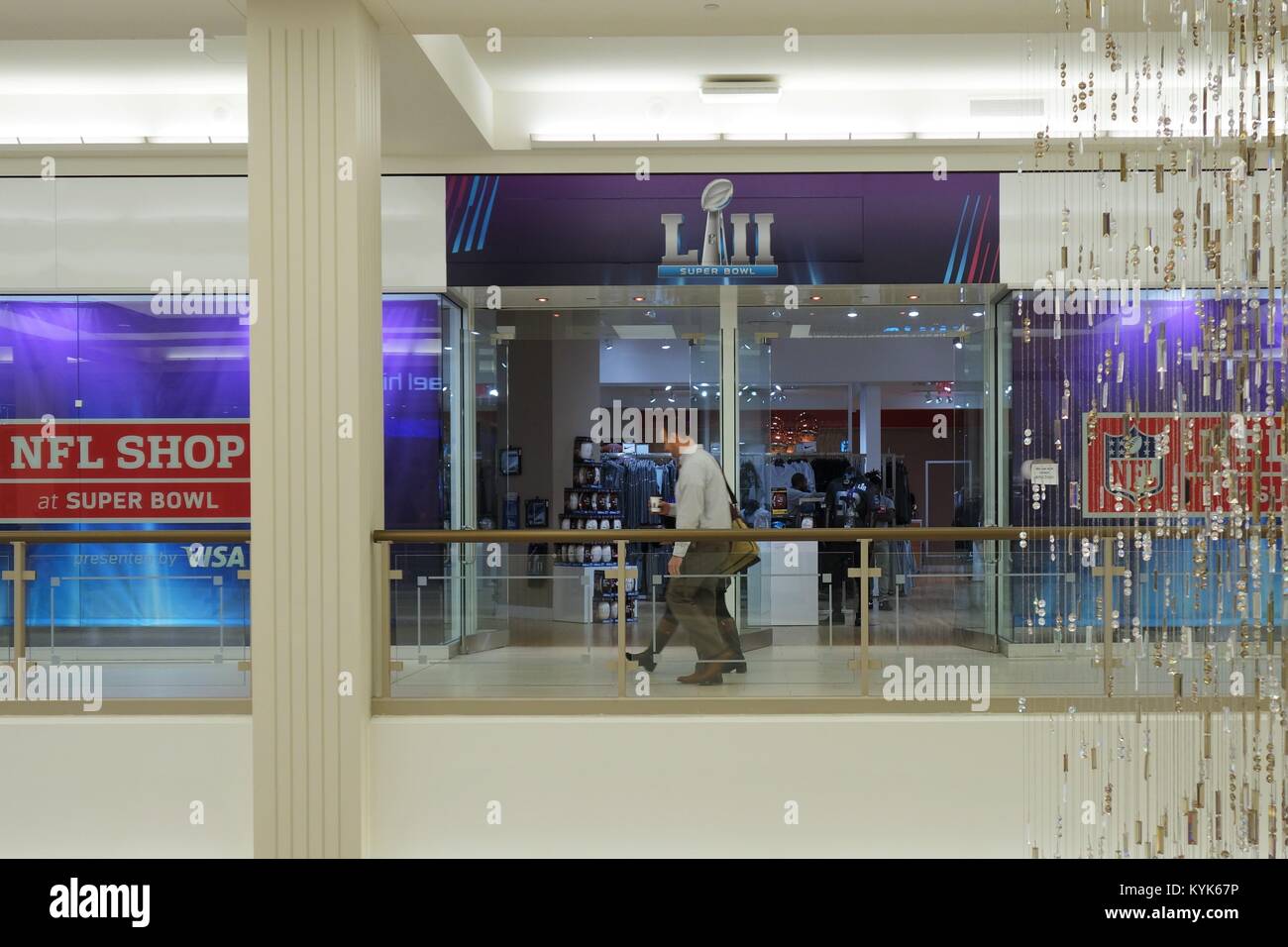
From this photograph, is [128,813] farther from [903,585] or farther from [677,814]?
[903,585]

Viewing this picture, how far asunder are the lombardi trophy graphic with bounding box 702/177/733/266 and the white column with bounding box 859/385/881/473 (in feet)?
4.96

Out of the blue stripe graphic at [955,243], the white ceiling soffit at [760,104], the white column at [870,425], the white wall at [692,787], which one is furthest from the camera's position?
the white column at [870,425]

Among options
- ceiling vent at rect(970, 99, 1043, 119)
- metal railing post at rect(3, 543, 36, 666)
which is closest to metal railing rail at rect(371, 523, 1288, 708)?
metal railing post at rect(3, 543, 36, 666)

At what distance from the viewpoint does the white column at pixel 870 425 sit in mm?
8133

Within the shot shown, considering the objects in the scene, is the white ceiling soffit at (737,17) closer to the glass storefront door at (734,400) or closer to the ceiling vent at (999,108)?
the ceiling vent at (999,108)

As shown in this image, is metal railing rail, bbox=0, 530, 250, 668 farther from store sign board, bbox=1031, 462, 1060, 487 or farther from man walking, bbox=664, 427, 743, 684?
store sign board, bbox=1031, 462, 1060, 487

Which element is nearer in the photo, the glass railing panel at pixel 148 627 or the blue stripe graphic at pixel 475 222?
the glass railing panel at pixel 148 627

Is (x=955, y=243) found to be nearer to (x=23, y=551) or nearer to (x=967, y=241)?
(x=967, y=241)

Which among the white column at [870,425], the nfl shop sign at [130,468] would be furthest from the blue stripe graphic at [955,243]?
the nfl shop sign at [130,468]

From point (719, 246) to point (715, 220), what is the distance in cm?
19

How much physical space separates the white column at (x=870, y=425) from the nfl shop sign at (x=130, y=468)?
15.3 feet

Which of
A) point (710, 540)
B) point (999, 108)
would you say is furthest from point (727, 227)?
point (710, 540)

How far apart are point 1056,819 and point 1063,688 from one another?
0.61 meters

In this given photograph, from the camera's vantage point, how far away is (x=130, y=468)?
7949 mm
